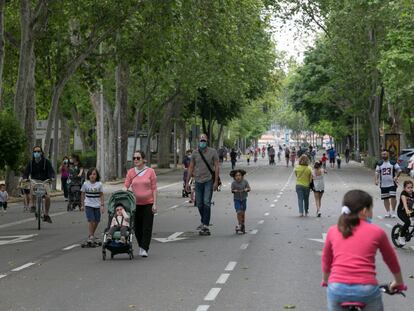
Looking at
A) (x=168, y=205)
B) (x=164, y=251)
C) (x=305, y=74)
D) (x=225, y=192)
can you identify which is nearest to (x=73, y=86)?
(x=225, y=192)

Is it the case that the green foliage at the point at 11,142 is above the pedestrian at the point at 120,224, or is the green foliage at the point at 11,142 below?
above

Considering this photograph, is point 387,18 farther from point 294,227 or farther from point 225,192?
point 294,227

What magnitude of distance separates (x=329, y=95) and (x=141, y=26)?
36.4 m

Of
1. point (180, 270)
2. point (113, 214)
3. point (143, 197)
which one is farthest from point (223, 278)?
point (143, 197)

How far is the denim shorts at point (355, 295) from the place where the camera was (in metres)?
5.42

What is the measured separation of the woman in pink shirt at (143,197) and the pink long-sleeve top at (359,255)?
862 cm

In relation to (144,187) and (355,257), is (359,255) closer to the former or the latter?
(355,257)

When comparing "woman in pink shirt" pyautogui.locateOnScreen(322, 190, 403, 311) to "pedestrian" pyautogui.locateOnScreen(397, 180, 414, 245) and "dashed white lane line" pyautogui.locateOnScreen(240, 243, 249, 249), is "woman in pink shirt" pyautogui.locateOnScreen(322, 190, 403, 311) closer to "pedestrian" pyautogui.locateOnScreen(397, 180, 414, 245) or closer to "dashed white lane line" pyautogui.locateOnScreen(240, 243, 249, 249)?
"pedestrian" pyautogui.locateOnScreen(397, 180, 414, 245)

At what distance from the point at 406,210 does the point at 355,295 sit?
1014 cm

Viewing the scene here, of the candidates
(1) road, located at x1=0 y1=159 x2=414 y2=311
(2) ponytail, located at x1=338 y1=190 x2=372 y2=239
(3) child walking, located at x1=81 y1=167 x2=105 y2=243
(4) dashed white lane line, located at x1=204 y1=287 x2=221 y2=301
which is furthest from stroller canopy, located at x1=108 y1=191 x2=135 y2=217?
(2) ponytail, located at x1=338 y1=190 x2=372 y2=239

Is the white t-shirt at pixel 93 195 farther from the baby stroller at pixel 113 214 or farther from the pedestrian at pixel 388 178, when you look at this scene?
the pedestrian at pixel 388 178

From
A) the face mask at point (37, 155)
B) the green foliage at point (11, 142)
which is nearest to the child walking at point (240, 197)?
the face mask at point (37, 155)

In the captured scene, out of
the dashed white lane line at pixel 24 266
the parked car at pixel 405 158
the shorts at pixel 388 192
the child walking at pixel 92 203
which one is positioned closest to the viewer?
the dashed white lane line at pixel 24 266

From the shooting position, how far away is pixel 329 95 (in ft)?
222
